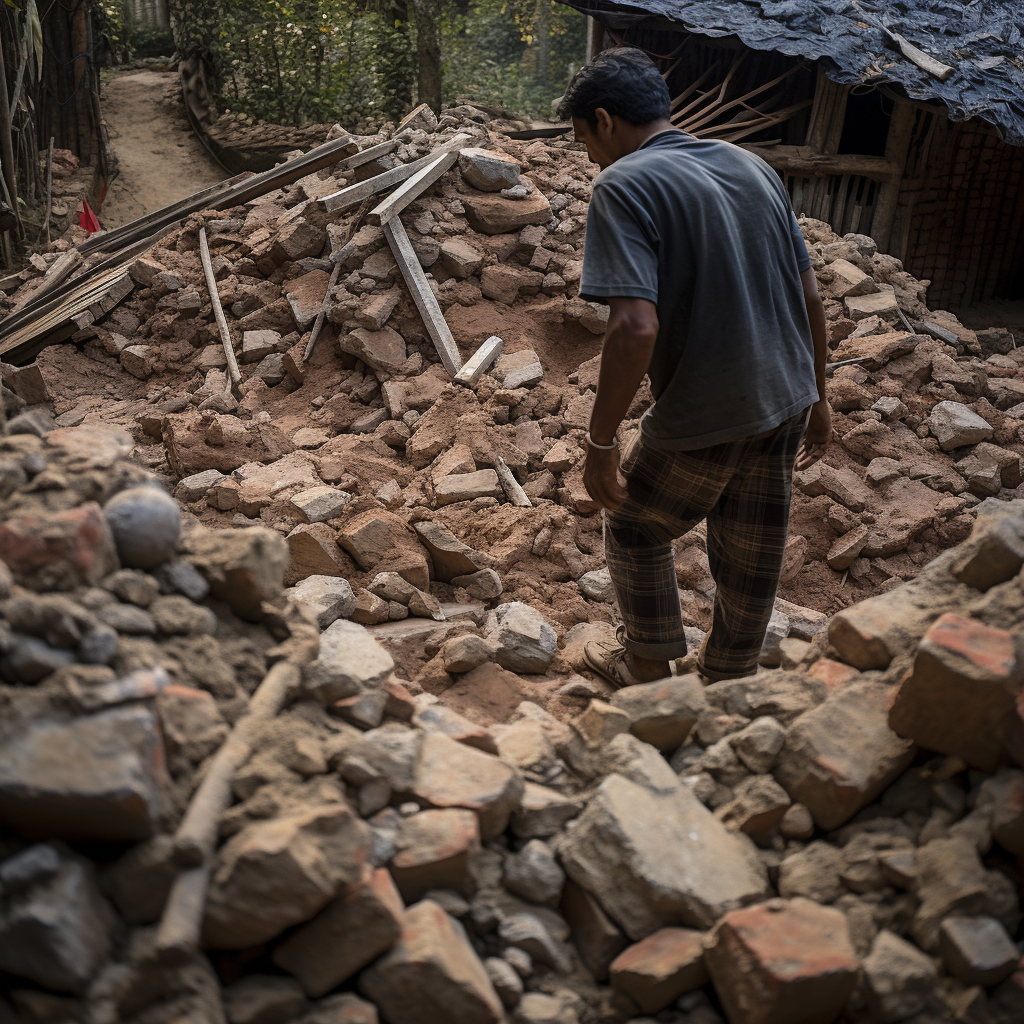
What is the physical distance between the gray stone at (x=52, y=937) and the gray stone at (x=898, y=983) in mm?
1309

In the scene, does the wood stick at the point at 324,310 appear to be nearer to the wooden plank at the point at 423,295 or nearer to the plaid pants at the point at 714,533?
the wooden plank at the point at 423,295

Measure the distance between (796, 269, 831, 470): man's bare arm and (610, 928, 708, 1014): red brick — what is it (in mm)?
1769

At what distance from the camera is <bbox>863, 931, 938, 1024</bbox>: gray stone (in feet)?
4.99

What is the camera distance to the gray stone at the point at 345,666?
194 centimetres

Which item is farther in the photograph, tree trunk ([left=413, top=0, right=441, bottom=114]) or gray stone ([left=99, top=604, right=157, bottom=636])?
tree trunk ([left=413, top=0, right=441, bottom=114])

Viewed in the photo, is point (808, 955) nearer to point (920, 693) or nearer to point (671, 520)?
point (920, 693)

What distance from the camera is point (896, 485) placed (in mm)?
4801

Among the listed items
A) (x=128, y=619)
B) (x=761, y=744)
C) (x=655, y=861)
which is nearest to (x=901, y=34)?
(x=761, y=744)

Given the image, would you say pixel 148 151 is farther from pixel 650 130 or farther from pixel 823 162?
pixel 650 130

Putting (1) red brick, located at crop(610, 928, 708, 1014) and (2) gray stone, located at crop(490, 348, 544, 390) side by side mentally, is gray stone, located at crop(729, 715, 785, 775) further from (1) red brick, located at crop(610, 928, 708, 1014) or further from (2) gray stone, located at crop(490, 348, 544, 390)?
(2) gray stone, located at crop(490, 348, 544, 390)

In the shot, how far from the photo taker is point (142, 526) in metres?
1.80

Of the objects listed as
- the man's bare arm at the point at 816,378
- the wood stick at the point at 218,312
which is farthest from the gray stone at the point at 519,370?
the man's bare arm at the point at 816,378

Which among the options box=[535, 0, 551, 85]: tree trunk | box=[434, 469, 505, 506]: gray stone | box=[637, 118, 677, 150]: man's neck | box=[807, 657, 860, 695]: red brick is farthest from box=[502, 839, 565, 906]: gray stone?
box=[535, 0, 551, 85]: tree trunk

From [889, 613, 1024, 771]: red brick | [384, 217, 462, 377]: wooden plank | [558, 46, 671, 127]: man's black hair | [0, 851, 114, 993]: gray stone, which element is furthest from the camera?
[384, 217, 462, 377]: wooden plank
